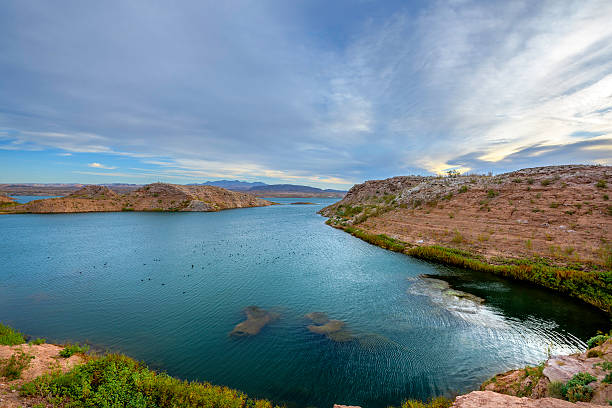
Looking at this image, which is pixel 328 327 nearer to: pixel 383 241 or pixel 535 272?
pixel 535 272

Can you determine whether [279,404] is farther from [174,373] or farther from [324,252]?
[324,252]

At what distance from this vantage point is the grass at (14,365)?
690cm

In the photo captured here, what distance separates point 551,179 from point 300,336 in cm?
3547

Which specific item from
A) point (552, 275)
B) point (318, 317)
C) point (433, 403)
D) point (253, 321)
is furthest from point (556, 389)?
point (552, 275)

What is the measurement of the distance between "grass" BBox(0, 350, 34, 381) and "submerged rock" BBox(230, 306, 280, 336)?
269 inches

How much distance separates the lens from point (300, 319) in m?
13.1

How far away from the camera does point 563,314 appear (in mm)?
13289

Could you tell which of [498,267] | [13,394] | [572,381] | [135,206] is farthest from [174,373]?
[135,206]

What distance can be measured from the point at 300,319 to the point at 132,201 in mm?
87964

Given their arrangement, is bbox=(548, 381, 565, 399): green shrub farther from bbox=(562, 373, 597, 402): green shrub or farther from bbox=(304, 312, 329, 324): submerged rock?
bbox=(304, 312, 329, 324): submerged rock

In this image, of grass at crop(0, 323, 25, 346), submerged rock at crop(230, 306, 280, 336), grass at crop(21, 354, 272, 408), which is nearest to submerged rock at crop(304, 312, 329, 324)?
submerged rock at crop(230, 306, 280, 336)

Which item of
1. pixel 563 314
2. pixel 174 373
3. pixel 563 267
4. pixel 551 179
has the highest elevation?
pixel 551 179

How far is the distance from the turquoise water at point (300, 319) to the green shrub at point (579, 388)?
3388mm

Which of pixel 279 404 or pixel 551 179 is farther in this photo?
pixel 551 179
